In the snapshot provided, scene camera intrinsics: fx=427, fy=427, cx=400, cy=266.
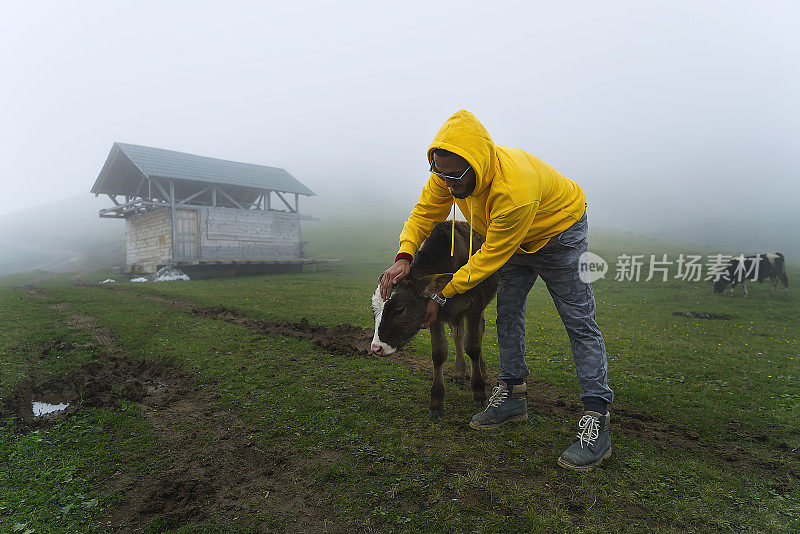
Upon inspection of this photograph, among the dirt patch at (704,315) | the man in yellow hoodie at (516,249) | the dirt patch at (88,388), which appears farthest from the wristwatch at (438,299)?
the dirt patch at (704,315)

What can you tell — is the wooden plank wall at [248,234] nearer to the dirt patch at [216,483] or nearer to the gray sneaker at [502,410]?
the dirt patch at [216,483]

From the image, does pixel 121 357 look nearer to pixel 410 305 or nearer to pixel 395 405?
pixel 395 405

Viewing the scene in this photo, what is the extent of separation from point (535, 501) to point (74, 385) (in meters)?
5.70

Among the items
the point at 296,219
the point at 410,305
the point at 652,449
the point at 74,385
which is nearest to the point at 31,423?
the point at 74,385

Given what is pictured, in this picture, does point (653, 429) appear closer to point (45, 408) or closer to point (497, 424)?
point (497, 424)

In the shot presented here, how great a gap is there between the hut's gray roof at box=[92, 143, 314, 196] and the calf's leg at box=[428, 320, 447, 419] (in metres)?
26.3

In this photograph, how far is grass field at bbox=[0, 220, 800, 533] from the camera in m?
2.83

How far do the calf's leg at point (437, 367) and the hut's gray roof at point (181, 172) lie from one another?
86.1ft

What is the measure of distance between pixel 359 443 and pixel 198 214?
27.5 metres

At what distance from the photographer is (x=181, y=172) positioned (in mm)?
27281

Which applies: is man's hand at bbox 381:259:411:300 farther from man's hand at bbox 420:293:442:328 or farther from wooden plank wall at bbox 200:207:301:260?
wooden plank wall at bbox 200:207:301:260

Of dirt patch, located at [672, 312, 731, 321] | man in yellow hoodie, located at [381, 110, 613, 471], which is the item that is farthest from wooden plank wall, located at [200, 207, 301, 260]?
man in yellow hoodie, located at [381, 110, 613, 471]

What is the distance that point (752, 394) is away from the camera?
5.54 meters

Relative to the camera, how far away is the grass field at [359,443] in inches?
111
